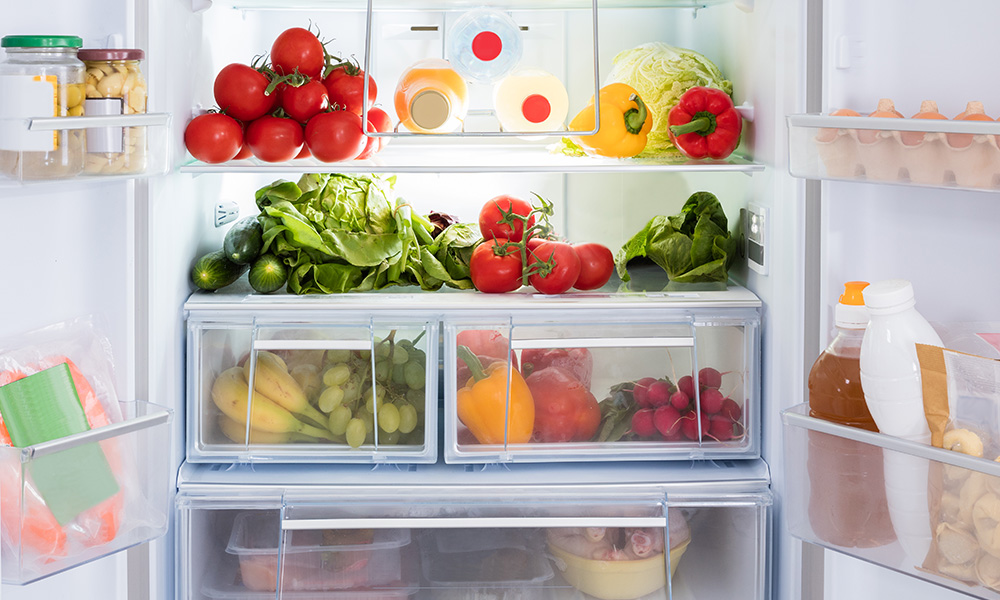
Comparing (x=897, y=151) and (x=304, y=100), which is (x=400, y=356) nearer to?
(x=304, y=100)

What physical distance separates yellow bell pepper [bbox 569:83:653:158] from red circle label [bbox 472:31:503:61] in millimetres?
216

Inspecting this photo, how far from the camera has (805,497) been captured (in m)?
1.35

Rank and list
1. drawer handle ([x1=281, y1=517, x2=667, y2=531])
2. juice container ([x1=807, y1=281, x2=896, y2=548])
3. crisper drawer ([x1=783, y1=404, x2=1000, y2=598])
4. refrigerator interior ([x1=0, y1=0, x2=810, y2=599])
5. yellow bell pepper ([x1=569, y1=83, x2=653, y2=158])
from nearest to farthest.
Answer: crisper drawer ([x1=783, y1=404, x2=1000, y2=598]) → juice container ([x1=807, y1=281, x2=896, y2=548]) → refrigerator interior ([x1=0, y1=0, x2=810, y2=599]) → drawer handle ([x1=281, y1=517, x2=667, y2=531]) → yellow bell pepper ([x1=569, y1=83, x2=653, y2=158])

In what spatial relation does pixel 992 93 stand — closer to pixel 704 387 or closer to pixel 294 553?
pixel 704 387

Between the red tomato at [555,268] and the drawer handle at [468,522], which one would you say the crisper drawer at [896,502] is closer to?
the drawer handle at [468,522]

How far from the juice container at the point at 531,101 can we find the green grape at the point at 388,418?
24.3 inches

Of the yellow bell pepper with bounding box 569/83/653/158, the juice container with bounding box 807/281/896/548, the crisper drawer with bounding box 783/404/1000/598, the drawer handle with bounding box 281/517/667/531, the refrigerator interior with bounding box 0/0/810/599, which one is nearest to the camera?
the crisper drawer with bounding box 783/404/1000/598

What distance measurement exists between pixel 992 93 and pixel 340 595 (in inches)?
53.3

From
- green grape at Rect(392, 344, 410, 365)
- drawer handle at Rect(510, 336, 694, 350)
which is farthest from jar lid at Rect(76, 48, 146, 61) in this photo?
drawer handle at Rect(510, 336, 694, 350)

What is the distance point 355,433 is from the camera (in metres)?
1.71

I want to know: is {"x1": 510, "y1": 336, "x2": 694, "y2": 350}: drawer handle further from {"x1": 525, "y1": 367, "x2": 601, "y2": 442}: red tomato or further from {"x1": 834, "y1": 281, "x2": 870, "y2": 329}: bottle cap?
{"x1": 834, "y1": 281, "x2": 870, "y2": 329}: bottle cap

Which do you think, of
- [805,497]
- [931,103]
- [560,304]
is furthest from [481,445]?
[931,103]

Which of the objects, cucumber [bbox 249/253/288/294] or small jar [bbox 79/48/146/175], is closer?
small jar [bbox 79/48/146/175]

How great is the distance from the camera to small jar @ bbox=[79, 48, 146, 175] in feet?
Result: 4.15
